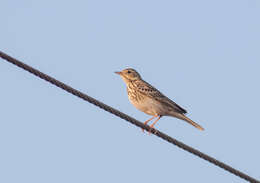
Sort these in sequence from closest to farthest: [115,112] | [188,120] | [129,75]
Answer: [115,112], [188,120], [129,75]

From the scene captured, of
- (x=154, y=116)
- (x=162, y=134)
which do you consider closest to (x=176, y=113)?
(x=154, y=116)

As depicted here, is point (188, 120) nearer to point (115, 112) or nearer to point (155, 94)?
point (155, 94)

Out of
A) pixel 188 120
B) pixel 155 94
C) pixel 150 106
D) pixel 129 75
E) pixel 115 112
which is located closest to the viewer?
pixel 115 112

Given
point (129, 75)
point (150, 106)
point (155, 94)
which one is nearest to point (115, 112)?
point (150, 106)

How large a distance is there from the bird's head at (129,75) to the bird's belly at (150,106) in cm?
102

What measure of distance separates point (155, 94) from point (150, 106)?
0.37m

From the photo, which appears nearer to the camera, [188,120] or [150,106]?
[188,120]

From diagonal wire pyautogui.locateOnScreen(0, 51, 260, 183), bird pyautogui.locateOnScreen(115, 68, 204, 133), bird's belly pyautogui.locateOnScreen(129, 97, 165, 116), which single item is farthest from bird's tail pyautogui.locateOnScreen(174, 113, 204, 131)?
diagonal wire pyautogui.locateOnScreen(0, 51, 260, 183)

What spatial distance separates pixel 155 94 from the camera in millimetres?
15055

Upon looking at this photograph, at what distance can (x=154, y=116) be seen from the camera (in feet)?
49.6

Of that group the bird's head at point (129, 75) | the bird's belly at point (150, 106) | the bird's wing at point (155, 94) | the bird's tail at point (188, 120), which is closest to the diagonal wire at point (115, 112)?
the bird's tail at point (188, 120)

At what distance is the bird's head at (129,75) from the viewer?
15.8 meters

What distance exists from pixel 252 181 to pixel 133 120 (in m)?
2.26

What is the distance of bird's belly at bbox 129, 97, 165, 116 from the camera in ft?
48.9
